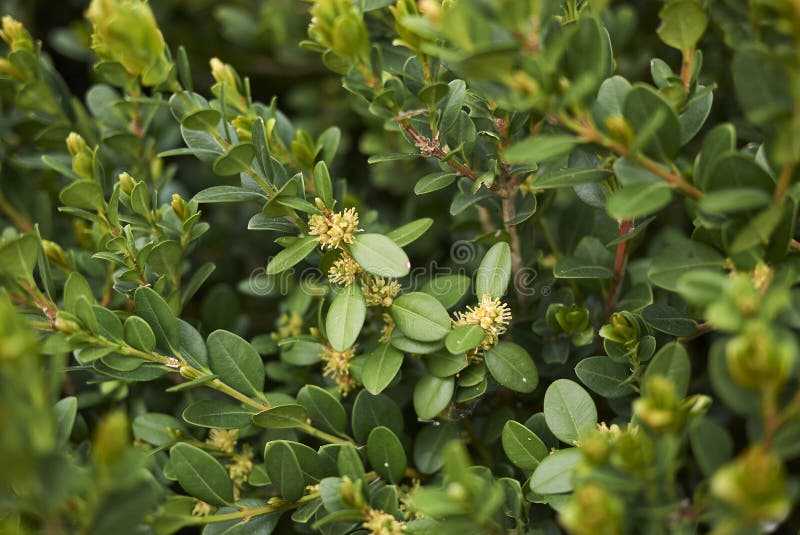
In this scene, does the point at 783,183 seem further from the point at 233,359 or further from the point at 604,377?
the point at 233,359

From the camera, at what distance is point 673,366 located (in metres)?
1.18

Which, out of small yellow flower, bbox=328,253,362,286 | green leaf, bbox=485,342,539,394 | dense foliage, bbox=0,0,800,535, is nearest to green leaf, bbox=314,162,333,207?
dense foliage, bbox=0,0,800,535

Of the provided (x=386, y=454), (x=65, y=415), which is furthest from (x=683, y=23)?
(x=65, y=415)

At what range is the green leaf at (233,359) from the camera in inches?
57.5

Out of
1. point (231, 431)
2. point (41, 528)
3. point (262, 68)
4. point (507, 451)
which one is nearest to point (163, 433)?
point (231, 431)

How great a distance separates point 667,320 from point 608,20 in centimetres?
95

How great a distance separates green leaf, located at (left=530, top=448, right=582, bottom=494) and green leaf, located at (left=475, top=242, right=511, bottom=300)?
33 cm

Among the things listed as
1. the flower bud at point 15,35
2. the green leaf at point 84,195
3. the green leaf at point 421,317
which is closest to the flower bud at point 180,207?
the green leaf at point 84,195

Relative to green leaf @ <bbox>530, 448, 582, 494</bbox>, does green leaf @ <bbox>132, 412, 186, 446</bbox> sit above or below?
below

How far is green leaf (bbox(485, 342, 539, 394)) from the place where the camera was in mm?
1395

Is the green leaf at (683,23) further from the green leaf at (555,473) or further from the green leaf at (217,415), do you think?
the green leaf at (217,415)

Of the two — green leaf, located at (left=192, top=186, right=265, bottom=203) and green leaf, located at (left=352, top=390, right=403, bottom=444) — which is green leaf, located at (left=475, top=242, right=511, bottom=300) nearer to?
green leaf, located at (left=352, top=390, right=403, bottom=444)

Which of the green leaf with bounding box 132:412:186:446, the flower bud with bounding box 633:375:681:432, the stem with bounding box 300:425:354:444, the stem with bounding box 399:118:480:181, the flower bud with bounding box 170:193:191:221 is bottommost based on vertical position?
the green leaf with bounding box 132:412:186:446

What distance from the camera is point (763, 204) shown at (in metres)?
1.05
